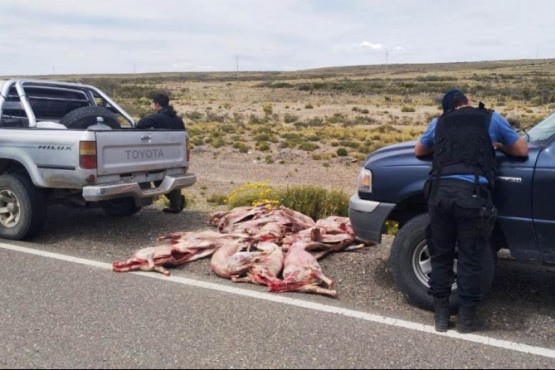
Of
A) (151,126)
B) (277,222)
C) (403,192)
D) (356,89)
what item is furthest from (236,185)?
(356,89)

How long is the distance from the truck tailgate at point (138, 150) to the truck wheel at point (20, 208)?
1036 mm

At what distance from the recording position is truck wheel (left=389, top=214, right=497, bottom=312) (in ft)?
16.7

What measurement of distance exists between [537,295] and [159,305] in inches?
133

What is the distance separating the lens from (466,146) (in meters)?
4.62

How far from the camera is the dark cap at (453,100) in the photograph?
15.8 ft

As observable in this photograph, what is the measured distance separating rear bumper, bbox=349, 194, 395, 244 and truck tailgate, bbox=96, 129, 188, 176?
10.0 feet

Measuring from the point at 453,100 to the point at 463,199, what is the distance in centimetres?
85

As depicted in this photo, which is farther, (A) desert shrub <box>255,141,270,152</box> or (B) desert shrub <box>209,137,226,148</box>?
(B) desert shrub <box>209,137,226,148</box>

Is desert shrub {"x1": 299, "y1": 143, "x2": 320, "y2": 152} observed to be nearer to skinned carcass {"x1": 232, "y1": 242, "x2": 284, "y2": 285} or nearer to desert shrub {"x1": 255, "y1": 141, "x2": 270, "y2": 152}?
desert shrub {"x1": 255, "y1": 141, "x2": 270, "y2": 152}

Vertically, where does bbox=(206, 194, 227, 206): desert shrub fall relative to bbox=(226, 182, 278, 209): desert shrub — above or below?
below

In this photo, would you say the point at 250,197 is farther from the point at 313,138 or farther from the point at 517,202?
the point at 313,138

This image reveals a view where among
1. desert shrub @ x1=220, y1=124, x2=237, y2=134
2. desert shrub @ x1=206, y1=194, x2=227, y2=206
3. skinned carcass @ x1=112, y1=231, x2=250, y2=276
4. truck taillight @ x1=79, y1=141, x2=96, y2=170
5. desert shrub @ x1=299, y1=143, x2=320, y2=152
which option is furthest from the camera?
desert shrub @ x1=220, y1=124, x2=237, y2=134

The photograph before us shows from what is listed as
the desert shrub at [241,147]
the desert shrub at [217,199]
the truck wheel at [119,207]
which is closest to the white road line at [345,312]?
the truck wheel at [119,207]

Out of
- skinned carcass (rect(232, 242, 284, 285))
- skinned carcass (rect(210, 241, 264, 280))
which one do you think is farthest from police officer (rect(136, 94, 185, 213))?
skinned carcass (rect(232, 242, 284, 285))
